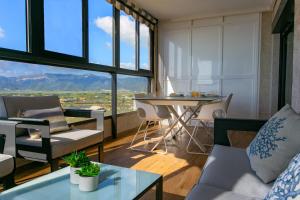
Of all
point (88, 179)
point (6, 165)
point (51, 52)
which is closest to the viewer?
point (88, 179)

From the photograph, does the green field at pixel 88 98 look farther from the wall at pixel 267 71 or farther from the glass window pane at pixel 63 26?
the wall at pixel 267 71

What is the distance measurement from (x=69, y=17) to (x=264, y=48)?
4124 mm

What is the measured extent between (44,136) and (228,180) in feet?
4.82

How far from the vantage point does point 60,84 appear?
10.5ft

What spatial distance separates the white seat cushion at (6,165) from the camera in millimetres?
1506

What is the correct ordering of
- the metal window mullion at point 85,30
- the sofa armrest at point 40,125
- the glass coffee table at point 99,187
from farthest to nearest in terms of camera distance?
the metal window mullion at point 85,30 < the sofa armrest at point 40,125 < the glass coffee table at point 99,187

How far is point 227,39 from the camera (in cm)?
534

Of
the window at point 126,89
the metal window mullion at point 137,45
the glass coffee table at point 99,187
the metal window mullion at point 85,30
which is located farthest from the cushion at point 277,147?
the metal window mullion at point 137,45

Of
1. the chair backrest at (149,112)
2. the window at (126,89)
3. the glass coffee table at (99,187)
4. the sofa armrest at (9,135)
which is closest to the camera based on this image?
the glass coffee table at (99,187)

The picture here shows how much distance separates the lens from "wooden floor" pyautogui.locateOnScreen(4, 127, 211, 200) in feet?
7.10

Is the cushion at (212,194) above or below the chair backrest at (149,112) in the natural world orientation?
below

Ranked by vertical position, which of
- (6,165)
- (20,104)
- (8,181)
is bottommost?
(8,181)

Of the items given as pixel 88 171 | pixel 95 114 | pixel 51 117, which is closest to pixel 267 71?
pixel 95 114

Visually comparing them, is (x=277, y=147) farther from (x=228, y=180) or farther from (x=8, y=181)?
(x=8, y=181)
